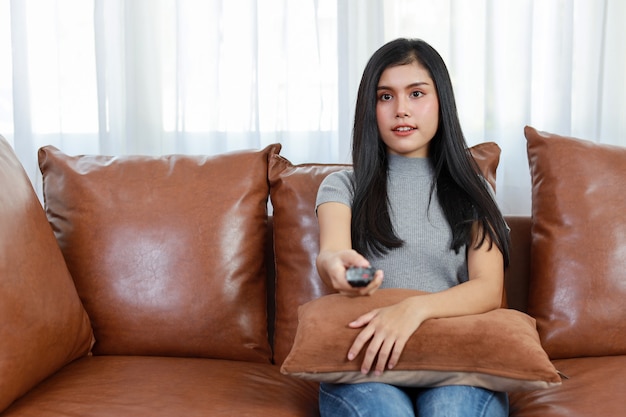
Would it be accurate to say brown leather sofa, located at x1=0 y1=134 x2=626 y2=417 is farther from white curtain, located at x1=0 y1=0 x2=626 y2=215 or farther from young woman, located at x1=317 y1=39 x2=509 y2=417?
white curtain, located at x1=0 y1=0 x2=626 y2=215

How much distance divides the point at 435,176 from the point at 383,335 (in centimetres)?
51

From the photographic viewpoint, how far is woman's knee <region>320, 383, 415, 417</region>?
128cm

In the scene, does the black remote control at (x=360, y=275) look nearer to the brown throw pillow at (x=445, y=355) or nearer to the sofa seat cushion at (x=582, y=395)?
the brown throw pillow at (x=445, y=355)

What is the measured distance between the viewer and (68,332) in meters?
1.61

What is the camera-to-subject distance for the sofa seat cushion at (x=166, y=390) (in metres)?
1.39

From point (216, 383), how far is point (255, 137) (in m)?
0.92

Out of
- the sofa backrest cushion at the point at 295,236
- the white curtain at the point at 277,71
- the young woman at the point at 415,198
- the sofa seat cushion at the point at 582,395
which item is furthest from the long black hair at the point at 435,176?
the white curtain at the point at 277,71

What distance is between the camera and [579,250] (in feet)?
5.68

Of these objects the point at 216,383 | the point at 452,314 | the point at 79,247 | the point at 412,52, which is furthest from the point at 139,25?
the point at 452,314

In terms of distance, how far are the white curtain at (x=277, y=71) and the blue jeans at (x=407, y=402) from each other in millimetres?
995

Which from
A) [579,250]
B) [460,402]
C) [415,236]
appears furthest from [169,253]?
[579,250]

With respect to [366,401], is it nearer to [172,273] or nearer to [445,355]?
[445,355]

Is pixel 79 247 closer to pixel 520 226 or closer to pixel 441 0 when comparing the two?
pixel 520 226

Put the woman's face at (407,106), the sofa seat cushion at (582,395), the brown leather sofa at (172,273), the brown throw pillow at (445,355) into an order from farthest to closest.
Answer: the woman's face at (407,106) < the brown leather sofa at (172,273) < the sofa seat cushion at (582,395) < the brown throw pillow at (445,355)
